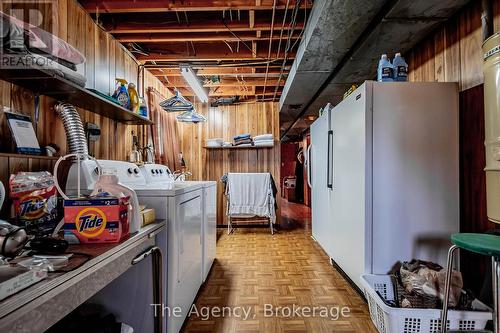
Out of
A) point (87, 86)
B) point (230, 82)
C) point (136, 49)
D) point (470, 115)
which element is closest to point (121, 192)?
point (87, 86)

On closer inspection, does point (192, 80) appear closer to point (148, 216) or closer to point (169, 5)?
point (169, 5)

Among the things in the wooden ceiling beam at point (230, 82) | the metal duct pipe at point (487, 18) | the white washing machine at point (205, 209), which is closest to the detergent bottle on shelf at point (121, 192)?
the white washing machine at point (205, 209)

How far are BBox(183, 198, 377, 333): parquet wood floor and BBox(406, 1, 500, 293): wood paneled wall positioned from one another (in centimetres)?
88

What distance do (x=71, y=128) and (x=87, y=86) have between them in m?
0.56

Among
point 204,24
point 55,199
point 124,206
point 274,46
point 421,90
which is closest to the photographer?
point 124,206

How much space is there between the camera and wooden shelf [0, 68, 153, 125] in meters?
1.27

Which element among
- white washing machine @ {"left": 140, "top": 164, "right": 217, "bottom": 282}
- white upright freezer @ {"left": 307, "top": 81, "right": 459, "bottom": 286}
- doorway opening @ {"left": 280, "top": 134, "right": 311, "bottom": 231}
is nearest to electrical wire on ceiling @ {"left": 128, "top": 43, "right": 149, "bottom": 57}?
white washing machine @ {"left": 140, "top": 164, "right": 217, "bottom": 282}

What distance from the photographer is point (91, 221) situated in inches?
38.2

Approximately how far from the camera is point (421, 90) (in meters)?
1.77

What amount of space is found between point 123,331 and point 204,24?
2.42 m

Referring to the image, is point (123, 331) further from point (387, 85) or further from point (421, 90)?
point (421, 90)

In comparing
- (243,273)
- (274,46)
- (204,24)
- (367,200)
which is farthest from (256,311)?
(274,46)

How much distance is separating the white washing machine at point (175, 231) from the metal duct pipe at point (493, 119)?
1615 mm

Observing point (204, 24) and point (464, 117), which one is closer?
point (464, 117)
